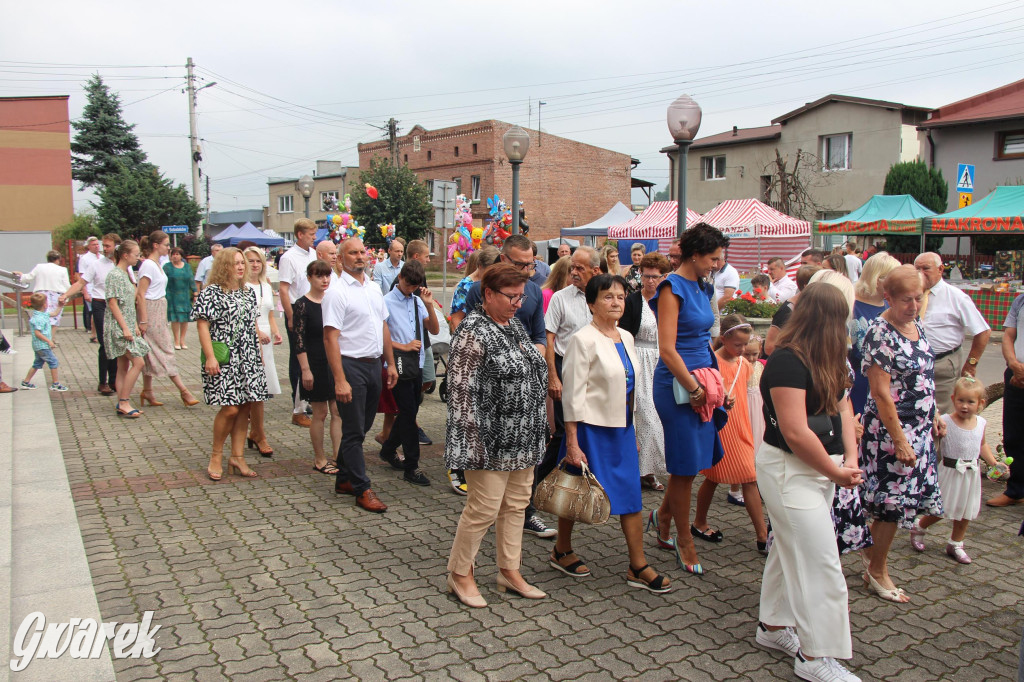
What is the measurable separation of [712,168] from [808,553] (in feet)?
119

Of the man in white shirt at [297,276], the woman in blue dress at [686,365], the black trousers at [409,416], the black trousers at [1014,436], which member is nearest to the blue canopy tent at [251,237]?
the man in white shirt at [297,276]

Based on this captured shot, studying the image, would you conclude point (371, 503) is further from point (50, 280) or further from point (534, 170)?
point (534, 170)

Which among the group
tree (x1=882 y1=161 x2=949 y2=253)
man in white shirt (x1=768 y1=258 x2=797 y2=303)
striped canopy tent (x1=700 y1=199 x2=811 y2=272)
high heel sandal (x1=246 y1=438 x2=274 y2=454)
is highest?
tree (x1=882 y1=161 x2=949 y2=253)

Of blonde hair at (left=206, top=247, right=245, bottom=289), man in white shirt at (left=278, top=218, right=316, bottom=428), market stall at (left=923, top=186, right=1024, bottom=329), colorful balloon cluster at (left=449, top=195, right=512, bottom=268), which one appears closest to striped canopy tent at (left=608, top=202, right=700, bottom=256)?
market stall at (left=923, top=186, right=1024, bottom=329)

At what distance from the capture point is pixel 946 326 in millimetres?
A: 5840

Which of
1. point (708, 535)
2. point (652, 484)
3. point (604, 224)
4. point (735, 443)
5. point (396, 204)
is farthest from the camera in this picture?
point (396, 204)

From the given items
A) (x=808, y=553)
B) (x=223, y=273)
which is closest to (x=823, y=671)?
(x=808, y=553)

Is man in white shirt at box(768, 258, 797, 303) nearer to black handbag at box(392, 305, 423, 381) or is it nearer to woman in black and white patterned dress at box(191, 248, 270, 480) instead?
black handbag at box(392, 305, 423, 381)

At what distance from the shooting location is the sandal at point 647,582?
4227 millimetres

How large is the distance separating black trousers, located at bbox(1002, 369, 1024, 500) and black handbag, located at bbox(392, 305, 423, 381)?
476 cm

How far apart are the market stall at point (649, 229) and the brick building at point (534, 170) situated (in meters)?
19.8

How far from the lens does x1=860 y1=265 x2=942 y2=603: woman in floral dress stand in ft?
13.4

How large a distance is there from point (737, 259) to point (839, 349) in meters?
22.4

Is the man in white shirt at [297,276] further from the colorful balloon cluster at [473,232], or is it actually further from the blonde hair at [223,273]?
the colorful balloon cluster at [473,232]
